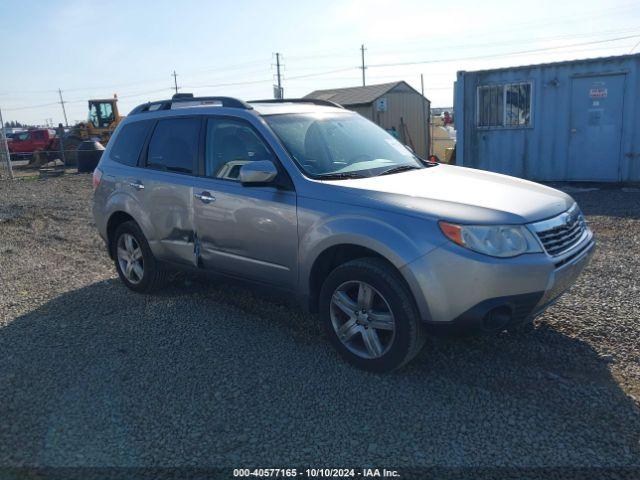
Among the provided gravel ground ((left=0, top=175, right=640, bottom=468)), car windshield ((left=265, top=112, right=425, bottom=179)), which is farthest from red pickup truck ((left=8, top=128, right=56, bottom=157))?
car windshield ((left=265, top=112, right=425, bottom=179))

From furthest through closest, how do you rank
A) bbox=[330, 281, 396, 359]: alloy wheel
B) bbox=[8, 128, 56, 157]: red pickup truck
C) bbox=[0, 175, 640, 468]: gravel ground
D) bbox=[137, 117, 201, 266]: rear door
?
1. bbox=[8, 128, 56, 157]: red pickup truck
2. bbox=[137, 117, 201, 266]: rear door
3. bbox=[330, 281, 396, 359]: alloy wheel
4. bbox=[0, 175, 640, 468]: gravel ground

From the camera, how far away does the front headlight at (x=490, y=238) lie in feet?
10.9

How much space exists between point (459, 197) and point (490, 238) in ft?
1.39

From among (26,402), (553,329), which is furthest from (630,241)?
(26,402)

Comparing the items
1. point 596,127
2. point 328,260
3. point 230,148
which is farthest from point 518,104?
point 328,260

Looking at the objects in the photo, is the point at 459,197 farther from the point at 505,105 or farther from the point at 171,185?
the point at 505,105

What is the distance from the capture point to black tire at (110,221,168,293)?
217 inches

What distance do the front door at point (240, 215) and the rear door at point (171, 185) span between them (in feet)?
0.51

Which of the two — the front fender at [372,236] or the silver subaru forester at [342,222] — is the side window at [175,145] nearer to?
the silver subaru forester at [342,222]

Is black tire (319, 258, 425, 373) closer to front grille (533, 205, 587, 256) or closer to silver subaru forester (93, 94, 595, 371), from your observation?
silver subaru forester (93, 94, 595, 371)

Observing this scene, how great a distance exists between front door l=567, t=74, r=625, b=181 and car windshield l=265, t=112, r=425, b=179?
8.50 metres

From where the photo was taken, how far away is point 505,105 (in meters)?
12.8

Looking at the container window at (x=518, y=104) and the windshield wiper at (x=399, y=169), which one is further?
the container window at (x=518, y=104)

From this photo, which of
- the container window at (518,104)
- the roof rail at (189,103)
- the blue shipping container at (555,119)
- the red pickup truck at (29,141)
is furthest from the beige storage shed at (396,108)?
the red pickup truck at (29,141)
